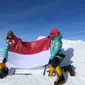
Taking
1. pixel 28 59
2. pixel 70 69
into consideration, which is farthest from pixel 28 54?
pixel 70 69

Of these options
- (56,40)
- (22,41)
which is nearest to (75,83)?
(56,40)

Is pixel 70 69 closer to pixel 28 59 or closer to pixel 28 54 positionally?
pixel 28 59

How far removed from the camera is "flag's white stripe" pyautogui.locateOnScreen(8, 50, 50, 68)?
14.8 metres

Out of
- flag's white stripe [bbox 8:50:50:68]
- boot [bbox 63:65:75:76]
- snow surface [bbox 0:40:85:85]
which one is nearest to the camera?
snow surface [bbox 0:40:85:85]

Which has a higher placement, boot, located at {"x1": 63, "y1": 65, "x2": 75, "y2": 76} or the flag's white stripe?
the flag's white stripe

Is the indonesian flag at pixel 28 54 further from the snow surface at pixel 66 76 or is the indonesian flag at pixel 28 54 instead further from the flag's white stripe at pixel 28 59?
the snow surface at pixel 66 76

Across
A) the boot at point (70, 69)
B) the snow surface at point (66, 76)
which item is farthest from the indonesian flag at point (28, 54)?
the boot at point (70, 69)

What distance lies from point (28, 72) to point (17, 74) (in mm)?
828

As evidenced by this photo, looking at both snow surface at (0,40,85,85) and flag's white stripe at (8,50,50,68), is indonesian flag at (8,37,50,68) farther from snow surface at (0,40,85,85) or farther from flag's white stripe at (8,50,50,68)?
snow surface at (0,40,85,85)

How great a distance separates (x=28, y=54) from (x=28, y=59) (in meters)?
0.31

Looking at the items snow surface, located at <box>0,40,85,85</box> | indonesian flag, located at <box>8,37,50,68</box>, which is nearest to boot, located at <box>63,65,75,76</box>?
snow surface, located at <box>0,40,85,85</box>

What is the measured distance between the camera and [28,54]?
15.4 meters

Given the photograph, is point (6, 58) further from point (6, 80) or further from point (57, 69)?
point (57, 69)

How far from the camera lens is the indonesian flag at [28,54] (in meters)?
14.9
